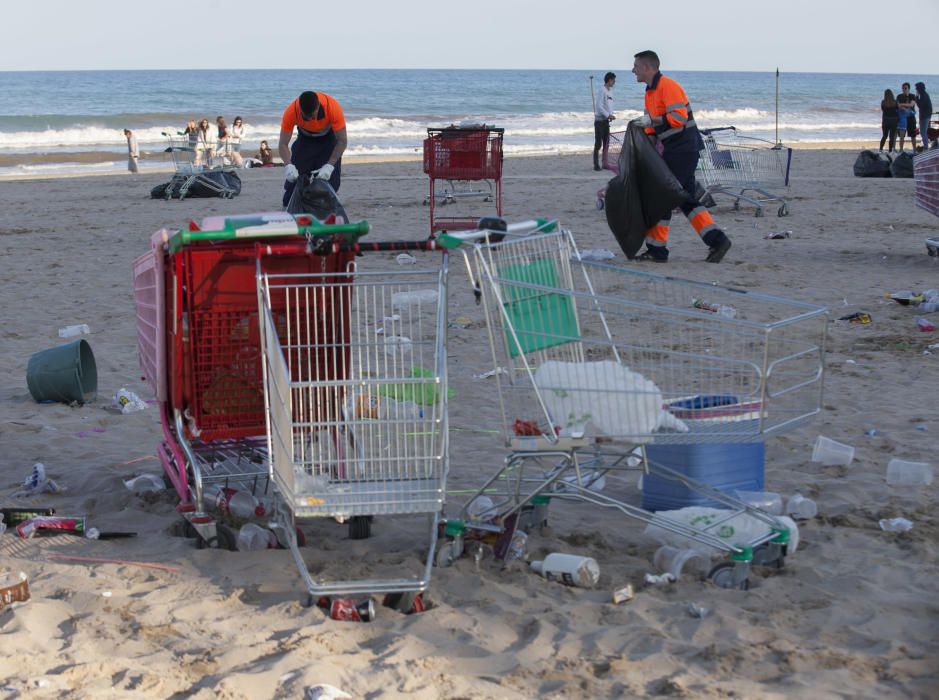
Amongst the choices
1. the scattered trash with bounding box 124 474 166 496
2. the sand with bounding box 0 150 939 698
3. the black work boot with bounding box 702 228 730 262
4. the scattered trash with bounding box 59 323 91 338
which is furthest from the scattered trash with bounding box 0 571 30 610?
the black work boot with bounding box 702 228 730 262

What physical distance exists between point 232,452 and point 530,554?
4.85ft

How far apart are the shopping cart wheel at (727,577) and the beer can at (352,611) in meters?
1.14

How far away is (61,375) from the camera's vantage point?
5.95m

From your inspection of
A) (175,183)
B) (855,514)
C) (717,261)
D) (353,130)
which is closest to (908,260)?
(717,261)

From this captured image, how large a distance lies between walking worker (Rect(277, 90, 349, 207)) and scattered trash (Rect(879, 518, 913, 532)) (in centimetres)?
549

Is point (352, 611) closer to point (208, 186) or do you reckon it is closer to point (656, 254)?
point (656, 254)

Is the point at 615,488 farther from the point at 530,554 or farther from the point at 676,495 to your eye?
the point at 530,554

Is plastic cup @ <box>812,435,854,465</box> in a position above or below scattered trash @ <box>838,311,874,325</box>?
below

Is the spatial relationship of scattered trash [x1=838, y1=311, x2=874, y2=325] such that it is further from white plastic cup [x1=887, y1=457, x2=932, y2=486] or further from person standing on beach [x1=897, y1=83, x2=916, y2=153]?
person standing on beach [x1=897, y1=83, x2=916, y2=153]

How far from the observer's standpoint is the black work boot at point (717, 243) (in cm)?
985

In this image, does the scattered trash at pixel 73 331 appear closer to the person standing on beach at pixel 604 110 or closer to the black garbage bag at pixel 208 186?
the black garbage bag at pixel 208 186

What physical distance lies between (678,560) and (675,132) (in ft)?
20.9

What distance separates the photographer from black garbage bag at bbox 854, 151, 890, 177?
17938mm

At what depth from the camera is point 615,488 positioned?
15.6ft
